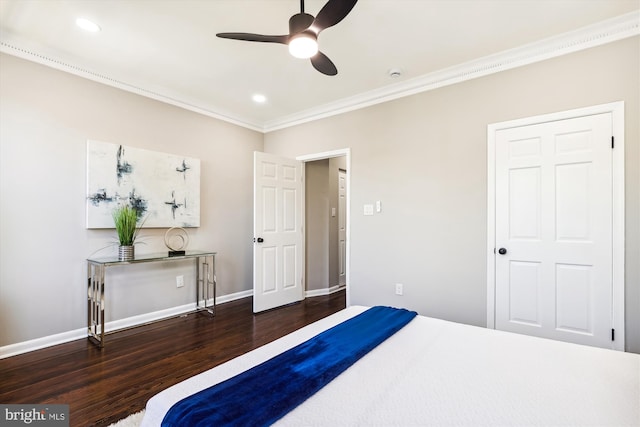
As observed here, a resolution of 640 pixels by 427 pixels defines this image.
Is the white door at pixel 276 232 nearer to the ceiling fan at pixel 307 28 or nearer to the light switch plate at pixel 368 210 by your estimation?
the light switch plate at pixel 368 210

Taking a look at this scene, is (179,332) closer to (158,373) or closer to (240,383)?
(158,373)

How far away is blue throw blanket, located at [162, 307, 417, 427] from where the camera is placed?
938 mm

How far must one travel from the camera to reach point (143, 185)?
11.0 ft

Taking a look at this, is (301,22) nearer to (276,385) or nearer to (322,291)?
(276,385)

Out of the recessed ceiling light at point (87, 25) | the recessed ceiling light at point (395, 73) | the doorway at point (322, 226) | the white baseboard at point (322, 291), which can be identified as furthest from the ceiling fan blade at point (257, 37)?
the white baseboard at point (322, 291)

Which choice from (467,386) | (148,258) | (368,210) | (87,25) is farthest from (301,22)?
(148,258)

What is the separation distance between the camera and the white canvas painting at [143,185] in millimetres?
2994

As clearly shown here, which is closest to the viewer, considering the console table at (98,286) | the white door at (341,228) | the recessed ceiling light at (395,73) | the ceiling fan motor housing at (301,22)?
the ceiling fan motor housing at (301,22)

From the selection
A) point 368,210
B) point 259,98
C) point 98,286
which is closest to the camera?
point 98,286

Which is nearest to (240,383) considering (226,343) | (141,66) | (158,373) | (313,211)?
(158,373)

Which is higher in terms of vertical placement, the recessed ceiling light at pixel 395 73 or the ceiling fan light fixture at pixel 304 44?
the recessed ceiling light at pixel 395 73

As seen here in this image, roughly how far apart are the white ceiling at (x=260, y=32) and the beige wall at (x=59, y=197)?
240mm

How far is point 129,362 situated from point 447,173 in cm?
330

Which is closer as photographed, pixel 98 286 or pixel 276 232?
pixel 98 286
